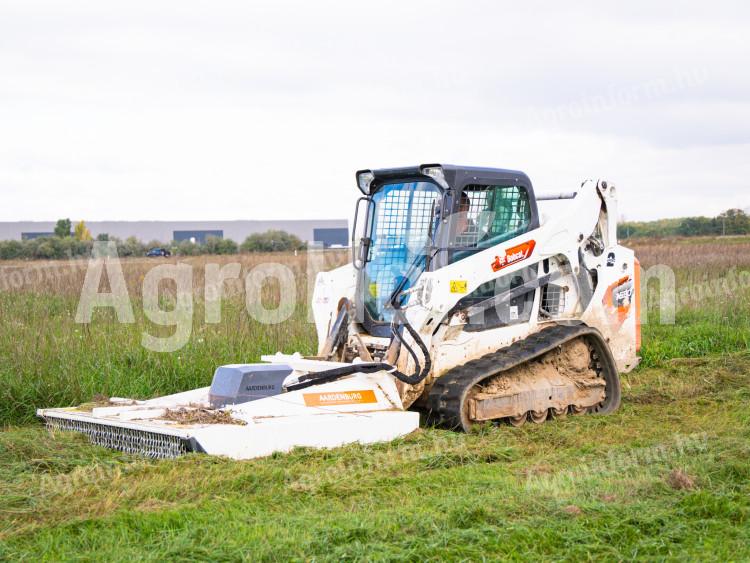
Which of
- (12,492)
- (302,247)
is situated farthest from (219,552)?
(302,247)

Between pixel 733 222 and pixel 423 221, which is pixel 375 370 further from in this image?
pixel 733 222

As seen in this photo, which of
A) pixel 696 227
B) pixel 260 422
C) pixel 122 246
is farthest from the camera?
pixel 696 227

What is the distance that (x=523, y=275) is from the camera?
882 centimetres

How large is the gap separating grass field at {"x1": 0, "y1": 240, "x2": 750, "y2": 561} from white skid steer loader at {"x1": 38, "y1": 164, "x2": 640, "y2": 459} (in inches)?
9.1

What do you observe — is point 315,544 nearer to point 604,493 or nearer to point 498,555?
point 498,555

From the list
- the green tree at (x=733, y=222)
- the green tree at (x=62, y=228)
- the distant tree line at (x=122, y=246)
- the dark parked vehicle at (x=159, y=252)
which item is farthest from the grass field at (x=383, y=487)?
the green tree at (x=62, y=228)

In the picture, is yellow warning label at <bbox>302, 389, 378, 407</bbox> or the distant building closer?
yellow warning label at <bbox>302, 389, 378, 407</bbox>

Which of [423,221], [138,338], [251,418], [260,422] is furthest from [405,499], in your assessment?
[138,338]

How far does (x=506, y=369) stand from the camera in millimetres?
8016

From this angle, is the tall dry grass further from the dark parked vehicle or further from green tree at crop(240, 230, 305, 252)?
green tree at crop(240, 230, 305, 252)

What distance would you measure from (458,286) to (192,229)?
4826 cm

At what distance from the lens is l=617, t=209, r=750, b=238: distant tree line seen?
32219 mm

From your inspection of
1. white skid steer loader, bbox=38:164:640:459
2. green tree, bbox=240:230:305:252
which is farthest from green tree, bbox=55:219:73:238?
white skid steer loader, bbox=38:164:640:459

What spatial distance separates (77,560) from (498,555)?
2.07 metres
